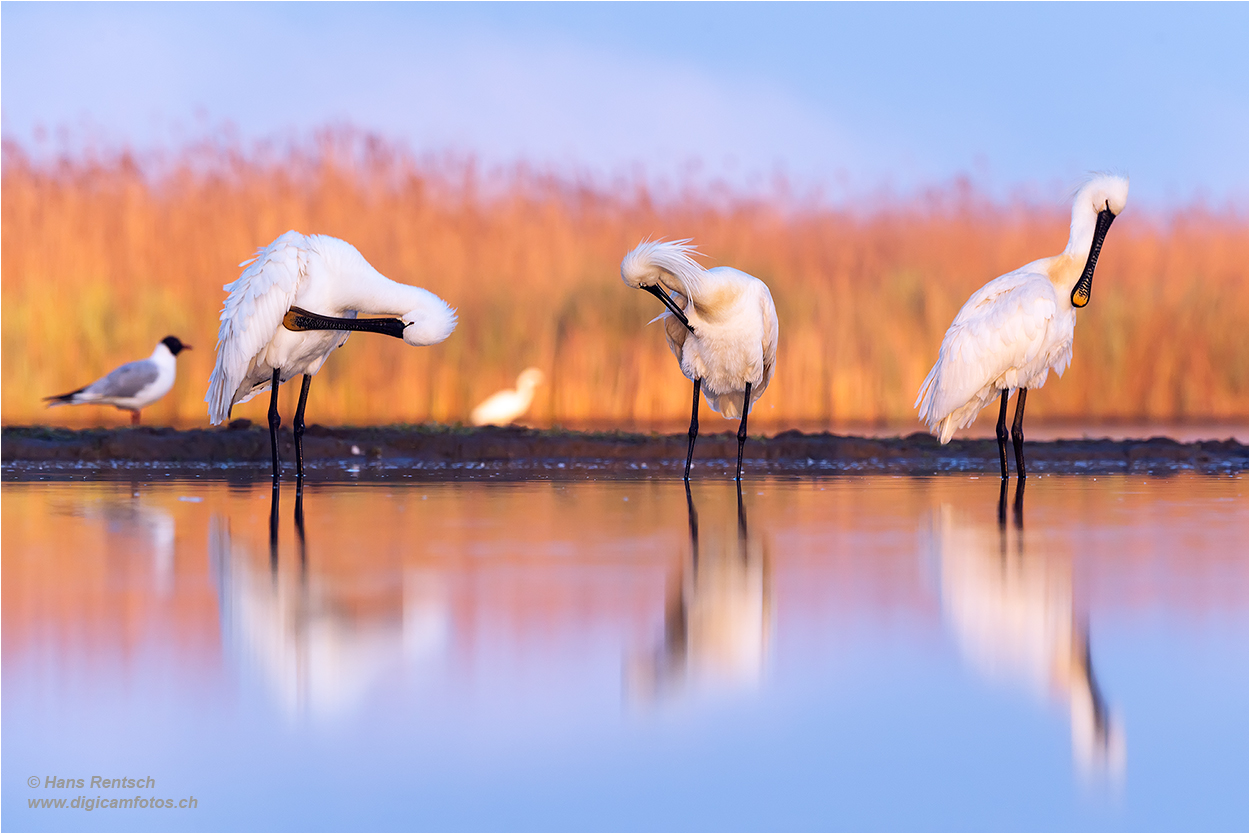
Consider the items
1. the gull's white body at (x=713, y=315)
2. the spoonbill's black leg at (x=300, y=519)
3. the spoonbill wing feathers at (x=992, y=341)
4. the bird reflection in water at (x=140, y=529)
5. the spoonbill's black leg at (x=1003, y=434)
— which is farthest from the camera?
the spoonbill's black leg at (x=1003, y=434)

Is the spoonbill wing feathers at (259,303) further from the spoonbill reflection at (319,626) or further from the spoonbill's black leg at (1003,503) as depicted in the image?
the spoonbill's black leg at (1003,503)

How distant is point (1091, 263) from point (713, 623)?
6.77 m

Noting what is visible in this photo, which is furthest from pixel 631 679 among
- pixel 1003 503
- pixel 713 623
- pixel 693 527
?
pixel 1003 503

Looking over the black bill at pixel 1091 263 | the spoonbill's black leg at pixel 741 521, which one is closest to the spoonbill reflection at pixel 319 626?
the spoonbill's black leg at pixel 741 521

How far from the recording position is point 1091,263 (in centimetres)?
956

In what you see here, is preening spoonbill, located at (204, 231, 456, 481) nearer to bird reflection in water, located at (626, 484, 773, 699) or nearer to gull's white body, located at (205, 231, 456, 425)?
gull's white body, located at (205, 231, 456, 425)

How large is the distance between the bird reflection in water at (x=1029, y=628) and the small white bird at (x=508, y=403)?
8367 millimetres

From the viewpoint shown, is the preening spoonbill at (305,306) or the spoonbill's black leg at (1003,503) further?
the preening spoonbill at (305,306)

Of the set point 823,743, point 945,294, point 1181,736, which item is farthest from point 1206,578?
A: point 945,294

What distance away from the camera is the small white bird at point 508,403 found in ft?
44.7

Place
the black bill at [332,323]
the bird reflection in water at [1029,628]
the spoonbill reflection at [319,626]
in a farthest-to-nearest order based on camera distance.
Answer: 1. the black bill at [332,323]
2. the spoonbill reflection at [319,626]
3. the bird reflection in water at [1029,628]

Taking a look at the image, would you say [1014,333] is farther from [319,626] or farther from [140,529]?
[319,626]

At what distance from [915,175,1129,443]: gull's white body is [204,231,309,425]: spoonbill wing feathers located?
420 centimetres

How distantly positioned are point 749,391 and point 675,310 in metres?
1.15
